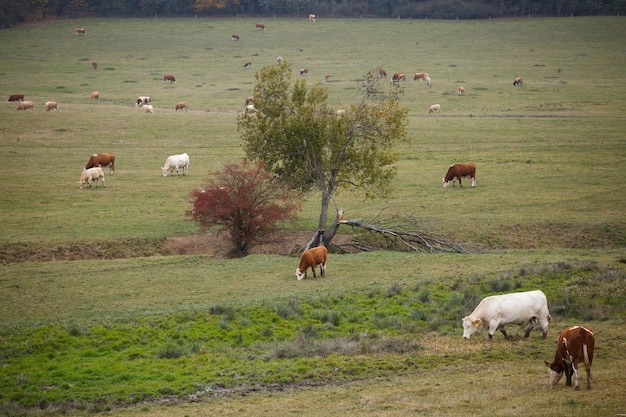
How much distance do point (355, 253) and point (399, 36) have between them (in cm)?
8103

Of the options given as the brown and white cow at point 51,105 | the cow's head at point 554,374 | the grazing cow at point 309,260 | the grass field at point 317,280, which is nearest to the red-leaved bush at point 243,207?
the grass field at point 317,280

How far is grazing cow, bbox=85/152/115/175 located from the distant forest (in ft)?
266

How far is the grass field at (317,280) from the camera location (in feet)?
54.3

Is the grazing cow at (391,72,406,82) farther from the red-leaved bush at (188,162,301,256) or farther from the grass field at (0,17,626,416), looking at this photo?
the red-leaved bush at (188,162,301,256)

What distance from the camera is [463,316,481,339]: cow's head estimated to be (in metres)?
18.9

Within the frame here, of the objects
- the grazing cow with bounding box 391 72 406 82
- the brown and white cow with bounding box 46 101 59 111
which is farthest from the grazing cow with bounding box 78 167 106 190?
the grazing cow with bounding box 391 72 406 82

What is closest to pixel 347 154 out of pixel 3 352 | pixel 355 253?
pixel 355 253

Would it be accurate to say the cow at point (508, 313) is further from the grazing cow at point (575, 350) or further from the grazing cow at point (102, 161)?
the grazing cow at point (102, 161)

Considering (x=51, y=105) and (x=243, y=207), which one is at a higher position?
(x=51, y=105)

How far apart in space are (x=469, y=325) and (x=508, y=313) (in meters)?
0.97

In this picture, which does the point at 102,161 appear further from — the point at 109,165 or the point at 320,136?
the point at 320,136

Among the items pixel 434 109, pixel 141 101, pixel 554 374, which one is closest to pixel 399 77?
pixel 434 109

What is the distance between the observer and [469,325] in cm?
1902

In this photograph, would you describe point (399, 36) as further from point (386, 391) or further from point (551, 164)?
point (386, 391)
